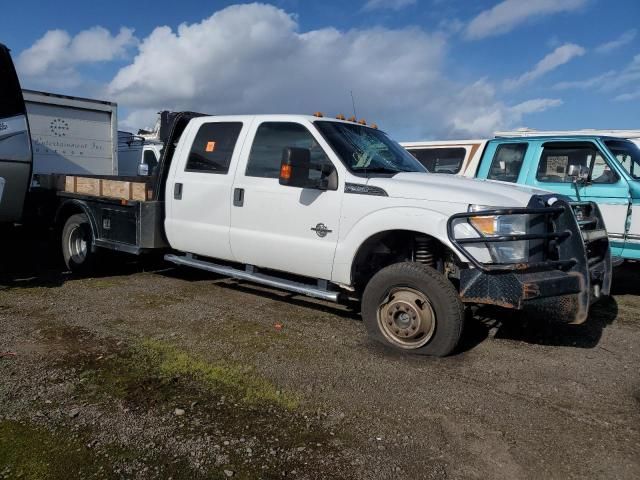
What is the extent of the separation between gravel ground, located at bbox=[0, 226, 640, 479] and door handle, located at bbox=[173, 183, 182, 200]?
1206 millimetres

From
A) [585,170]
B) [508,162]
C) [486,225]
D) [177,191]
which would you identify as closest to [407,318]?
[486,225]

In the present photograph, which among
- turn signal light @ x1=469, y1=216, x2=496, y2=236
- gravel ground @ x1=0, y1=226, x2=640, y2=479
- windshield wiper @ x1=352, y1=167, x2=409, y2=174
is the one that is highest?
windshield wiper @ x1=352, y1=167, x2=409, y2=174

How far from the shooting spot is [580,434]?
3193mm

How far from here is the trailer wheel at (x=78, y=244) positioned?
7105mm

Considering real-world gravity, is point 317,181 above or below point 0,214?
above

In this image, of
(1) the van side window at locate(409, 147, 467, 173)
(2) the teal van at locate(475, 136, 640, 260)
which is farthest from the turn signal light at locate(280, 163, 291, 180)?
(1) the van side window at locate(409, 147, 467, 173)

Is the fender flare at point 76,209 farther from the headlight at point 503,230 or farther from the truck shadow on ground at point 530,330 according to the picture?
the headlight at point 503,230

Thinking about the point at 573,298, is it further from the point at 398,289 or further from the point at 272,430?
the point at 272,430

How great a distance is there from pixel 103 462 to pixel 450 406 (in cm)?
215

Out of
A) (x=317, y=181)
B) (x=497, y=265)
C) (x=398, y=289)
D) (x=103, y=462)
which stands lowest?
(x=103, y=462)

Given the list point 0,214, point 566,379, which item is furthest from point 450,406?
point 0,214

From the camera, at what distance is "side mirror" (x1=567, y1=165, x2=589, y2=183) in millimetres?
6629

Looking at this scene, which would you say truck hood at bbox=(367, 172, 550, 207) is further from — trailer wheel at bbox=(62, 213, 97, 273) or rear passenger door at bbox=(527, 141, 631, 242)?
trailer wheel at bbox=(62, 213, 97, 273)

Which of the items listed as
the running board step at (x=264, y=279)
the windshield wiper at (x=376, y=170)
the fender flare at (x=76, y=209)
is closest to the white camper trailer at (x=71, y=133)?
the fender flare at (x=76, y=209)
